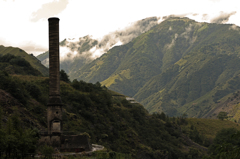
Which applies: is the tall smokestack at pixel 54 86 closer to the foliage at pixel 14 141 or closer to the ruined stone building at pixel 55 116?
the ruined stone building at pixel 55 116

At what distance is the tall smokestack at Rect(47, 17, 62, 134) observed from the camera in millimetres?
57094

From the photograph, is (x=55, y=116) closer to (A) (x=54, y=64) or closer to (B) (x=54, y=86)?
(B) (x=54, y=86)

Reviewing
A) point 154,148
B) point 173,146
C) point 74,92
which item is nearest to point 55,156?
point 74,92

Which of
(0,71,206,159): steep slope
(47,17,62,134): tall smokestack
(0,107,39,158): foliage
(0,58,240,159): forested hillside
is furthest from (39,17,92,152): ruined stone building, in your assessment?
(0,107,39,158): foliage

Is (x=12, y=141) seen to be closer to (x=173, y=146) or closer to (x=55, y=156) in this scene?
(x=55, y=156)

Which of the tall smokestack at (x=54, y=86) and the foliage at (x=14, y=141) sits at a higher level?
the tall smokestack at (x=54, y=86)

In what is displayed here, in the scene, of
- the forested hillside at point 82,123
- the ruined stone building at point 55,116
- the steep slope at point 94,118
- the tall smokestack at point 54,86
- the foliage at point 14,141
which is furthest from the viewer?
the steep slope at point 94,118

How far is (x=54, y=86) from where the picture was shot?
57.3 m

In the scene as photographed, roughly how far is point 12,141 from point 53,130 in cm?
1572

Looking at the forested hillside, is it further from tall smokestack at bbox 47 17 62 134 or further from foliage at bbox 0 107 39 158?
tall smokestack at bbox 47 17 62 134

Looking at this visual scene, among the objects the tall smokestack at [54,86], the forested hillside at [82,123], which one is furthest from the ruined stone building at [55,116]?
the forested hillside at [82,123]

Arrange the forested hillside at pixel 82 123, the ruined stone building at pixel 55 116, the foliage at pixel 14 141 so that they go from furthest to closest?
the ruined stone building at pixel 55 116 → the forested hillside at pixel 82 123 → the foliage at pixel 14 141

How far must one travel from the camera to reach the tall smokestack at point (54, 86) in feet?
187

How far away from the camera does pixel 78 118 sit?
10044cm
